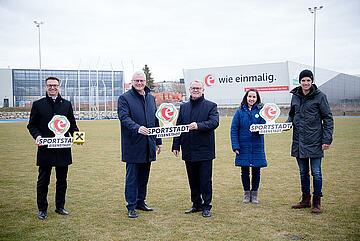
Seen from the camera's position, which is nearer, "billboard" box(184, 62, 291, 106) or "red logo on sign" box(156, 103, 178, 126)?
"red logo on sign" box(156, 103, 178, 126)

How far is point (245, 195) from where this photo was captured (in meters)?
6.25

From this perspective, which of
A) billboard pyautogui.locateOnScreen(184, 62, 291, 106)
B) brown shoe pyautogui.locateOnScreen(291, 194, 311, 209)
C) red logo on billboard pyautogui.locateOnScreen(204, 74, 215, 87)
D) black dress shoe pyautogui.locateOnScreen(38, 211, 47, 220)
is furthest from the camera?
red logo on billboard pyautogui.locateOnScreen(204, 74, 215, 87)

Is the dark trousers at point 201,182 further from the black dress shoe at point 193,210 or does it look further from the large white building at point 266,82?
the large white building at point 266,82

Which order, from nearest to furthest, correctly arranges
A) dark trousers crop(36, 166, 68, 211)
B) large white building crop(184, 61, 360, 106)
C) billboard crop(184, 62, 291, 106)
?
dark trousers crop(36, 166, 68, 211)
large white building crop(184, 61, 360, 106)
billboard crop(184, 62, 291, 106)

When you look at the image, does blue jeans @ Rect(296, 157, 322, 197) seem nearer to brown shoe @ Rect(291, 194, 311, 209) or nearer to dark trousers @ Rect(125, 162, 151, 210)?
brown shoe @ Rect(291, 194, 311, 209)

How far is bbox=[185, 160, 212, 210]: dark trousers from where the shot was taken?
5609mm

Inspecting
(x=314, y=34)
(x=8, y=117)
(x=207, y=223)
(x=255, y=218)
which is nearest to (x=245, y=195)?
(x=255, y=218)

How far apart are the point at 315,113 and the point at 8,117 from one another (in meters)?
47.2

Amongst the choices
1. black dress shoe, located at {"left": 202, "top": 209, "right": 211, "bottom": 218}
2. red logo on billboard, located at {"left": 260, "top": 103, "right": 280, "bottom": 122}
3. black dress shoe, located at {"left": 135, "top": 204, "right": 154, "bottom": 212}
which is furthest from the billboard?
black dress shoe, located at {"left": 202, "top": 209, "right": 211, "bottom": 218}

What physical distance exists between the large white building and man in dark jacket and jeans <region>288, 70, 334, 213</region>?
41.2 metres

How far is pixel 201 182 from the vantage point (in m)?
5.66

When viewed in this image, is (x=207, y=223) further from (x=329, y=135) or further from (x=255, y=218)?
(x=329, y=135)

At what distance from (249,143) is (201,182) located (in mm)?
1124

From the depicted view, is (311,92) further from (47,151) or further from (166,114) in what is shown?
(47,151)
